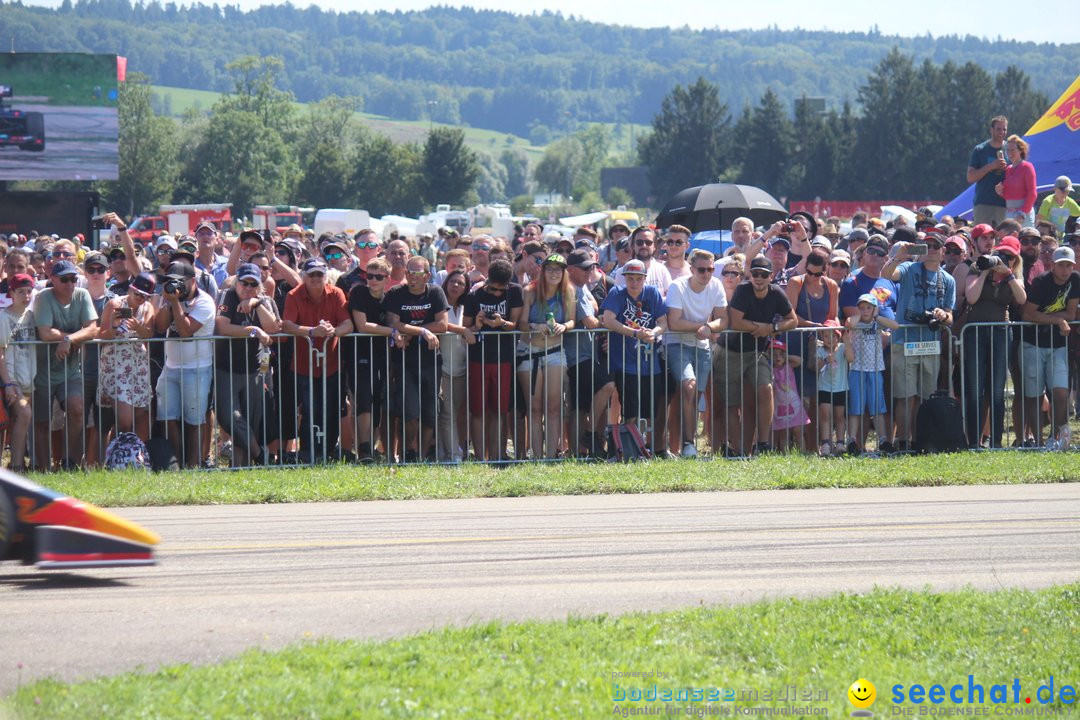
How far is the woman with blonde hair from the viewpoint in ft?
40.8

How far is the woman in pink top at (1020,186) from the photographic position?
17.6 metres

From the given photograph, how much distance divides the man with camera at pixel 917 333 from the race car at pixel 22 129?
105ft

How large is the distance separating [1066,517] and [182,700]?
6822mm

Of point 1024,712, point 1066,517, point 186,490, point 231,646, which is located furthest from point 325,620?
point 1066,517

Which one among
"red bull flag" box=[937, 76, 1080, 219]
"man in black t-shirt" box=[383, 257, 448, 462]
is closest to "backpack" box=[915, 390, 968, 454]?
"man in black t-shirt" box=[383, 257, 448, 462]

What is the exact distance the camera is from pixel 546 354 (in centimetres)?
1248

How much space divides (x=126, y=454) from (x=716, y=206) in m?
9.76

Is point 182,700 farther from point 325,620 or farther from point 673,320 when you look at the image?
point 673,320

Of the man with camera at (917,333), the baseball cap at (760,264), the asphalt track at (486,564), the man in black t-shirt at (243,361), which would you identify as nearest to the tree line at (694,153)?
the man in black t-shirt at (243,361)

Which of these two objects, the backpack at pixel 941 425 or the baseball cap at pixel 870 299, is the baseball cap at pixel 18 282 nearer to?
the baseball cap at pixel 870 299

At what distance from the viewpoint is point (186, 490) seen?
34.7 ft

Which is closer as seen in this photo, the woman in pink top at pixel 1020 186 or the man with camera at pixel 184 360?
the man with camera at pixel 184 360

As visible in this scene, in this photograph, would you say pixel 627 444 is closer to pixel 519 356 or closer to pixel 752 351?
pixel 519 356

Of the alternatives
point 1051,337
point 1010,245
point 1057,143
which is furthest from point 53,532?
point 1057,143
